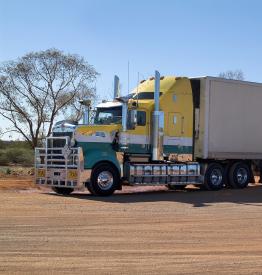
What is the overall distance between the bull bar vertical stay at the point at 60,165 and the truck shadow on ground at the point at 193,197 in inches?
23.0

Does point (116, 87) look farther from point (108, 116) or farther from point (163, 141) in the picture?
point (163, 141)

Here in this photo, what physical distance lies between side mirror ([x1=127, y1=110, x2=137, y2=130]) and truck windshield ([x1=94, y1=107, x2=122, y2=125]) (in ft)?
1.24

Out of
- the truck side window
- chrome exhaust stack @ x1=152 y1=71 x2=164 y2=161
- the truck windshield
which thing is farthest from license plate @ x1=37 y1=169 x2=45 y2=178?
chrome exhaust stack @ x1=152 y1=71 x2=164 y2=161

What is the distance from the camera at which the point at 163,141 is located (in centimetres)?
2230

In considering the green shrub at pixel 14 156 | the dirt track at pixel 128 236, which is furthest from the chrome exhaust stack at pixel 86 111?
the green shrub at pixel 14 156

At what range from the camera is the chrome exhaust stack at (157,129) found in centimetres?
2158

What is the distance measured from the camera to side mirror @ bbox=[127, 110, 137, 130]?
21.3 metres

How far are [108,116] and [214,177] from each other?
5.29m

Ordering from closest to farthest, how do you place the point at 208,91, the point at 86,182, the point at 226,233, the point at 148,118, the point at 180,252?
the point at 180,252, the point at 226,233, the point at 86,182, the point at 148,118, the point at 208,91

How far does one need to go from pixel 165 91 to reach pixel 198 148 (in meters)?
2.74

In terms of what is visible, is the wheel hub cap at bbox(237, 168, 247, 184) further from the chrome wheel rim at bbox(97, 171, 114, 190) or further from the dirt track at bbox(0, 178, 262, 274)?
the chrome wheel rim at bbox(97, 171, 114, 190)

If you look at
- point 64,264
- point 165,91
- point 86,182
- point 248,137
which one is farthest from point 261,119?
point 64,264

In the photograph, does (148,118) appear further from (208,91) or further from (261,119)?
(261,119)

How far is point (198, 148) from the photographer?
2355 centimetres
